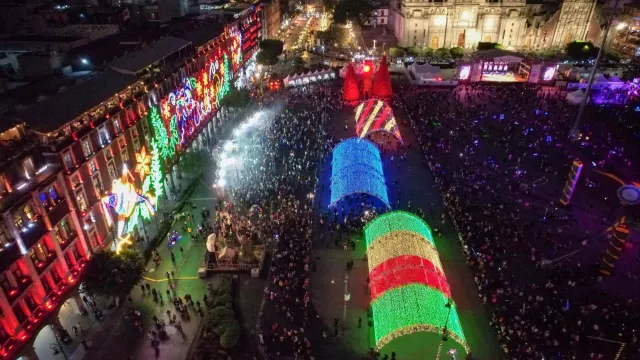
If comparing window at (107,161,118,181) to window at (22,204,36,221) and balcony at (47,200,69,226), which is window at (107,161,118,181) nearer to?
balcony at (47,200,69,226)

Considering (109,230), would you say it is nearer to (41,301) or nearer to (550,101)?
(41,301)

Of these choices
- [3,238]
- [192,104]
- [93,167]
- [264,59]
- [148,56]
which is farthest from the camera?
[264,59]

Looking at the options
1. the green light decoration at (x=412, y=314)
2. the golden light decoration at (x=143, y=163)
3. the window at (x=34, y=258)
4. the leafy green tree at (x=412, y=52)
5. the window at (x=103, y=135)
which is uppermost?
the window at (x=103, y=135)

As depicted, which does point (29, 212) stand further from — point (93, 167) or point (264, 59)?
point (264, 59)

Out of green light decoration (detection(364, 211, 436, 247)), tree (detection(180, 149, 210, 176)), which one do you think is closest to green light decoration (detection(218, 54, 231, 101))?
tree (detection(180, 149, 210, 176))

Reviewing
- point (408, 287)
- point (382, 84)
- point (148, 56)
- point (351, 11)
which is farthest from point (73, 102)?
point (351, 11)

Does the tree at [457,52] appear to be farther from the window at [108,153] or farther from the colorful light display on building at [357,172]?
the window at [108,153]

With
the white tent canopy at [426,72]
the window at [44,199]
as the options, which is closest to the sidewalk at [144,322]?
the window at [44,199]

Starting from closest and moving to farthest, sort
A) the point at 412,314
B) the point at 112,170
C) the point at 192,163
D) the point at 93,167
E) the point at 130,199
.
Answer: the point at 412,314 < the point at 93,167 < the point at 112,170 < the point at 130,199 < the point at 192,163
